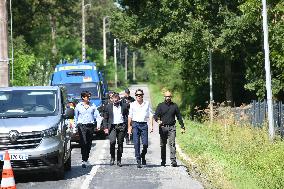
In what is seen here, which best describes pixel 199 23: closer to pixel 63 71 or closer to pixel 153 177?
pixel 63 71

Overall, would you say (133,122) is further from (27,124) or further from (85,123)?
(27,124)

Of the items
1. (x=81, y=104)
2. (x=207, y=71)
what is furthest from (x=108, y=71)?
(x=81, y=104)

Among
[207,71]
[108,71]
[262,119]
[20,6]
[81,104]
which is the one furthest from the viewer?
[108,71]

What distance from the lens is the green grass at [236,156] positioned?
510 inches

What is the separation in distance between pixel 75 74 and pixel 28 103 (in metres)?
12.4

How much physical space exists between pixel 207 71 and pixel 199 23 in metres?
5.96

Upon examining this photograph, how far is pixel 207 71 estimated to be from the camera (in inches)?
1507

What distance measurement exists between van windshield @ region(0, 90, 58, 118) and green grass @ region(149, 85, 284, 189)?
145 inches

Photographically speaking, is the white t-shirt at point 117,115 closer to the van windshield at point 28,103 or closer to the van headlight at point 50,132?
the van windshield at point 28,103

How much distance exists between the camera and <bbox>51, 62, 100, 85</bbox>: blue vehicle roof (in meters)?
26.8

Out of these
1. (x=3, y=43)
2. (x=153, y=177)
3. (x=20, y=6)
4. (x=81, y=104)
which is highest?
(x=20, y=6)

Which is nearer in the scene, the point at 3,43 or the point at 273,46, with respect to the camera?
the point at 3,43

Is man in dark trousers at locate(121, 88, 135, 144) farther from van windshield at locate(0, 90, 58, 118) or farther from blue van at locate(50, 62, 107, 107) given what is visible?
van windshield at locate(0, 90, 58, 118)

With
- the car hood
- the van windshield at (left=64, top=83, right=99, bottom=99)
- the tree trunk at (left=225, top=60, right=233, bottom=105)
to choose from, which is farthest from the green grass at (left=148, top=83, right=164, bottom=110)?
the car hood
